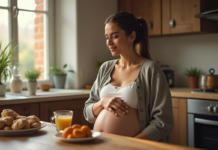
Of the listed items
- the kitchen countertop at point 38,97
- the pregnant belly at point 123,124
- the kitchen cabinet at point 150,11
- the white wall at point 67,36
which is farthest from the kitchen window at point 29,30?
the pregnant belly at point 123,124

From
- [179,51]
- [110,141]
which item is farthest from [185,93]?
[110,141]

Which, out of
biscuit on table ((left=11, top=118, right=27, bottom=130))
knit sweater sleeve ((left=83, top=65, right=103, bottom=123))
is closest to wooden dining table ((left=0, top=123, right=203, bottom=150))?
biscuit on table ((left=11, top=118, right=27, bottom=130))

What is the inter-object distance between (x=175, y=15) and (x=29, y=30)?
1624mm

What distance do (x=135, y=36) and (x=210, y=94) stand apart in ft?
3.56

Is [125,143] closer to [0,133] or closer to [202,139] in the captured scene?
[0,133]

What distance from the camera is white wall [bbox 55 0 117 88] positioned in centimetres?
360

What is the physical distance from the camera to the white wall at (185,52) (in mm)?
3418

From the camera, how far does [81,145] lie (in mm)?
1276

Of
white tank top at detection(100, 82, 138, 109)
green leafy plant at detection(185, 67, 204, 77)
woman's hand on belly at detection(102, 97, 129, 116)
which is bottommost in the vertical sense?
woman's hand on belly at detection(102, 97, 129, 116)

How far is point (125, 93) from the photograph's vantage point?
1.83 m

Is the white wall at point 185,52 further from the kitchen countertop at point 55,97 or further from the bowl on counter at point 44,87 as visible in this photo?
the bowl on counter at point 44,87

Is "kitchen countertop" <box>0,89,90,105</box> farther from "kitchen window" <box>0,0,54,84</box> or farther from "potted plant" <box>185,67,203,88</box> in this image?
"potted plant" <box>185,67,203,88</box>

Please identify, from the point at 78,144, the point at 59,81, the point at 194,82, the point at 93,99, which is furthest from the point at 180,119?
the point at 78,144

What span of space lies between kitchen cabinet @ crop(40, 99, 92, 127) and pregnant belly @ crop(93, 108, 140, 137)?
3.82 ft
